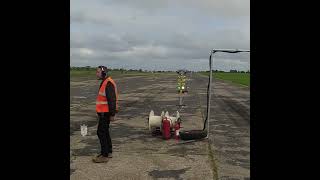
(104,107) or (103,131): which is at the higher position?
(104,107)
